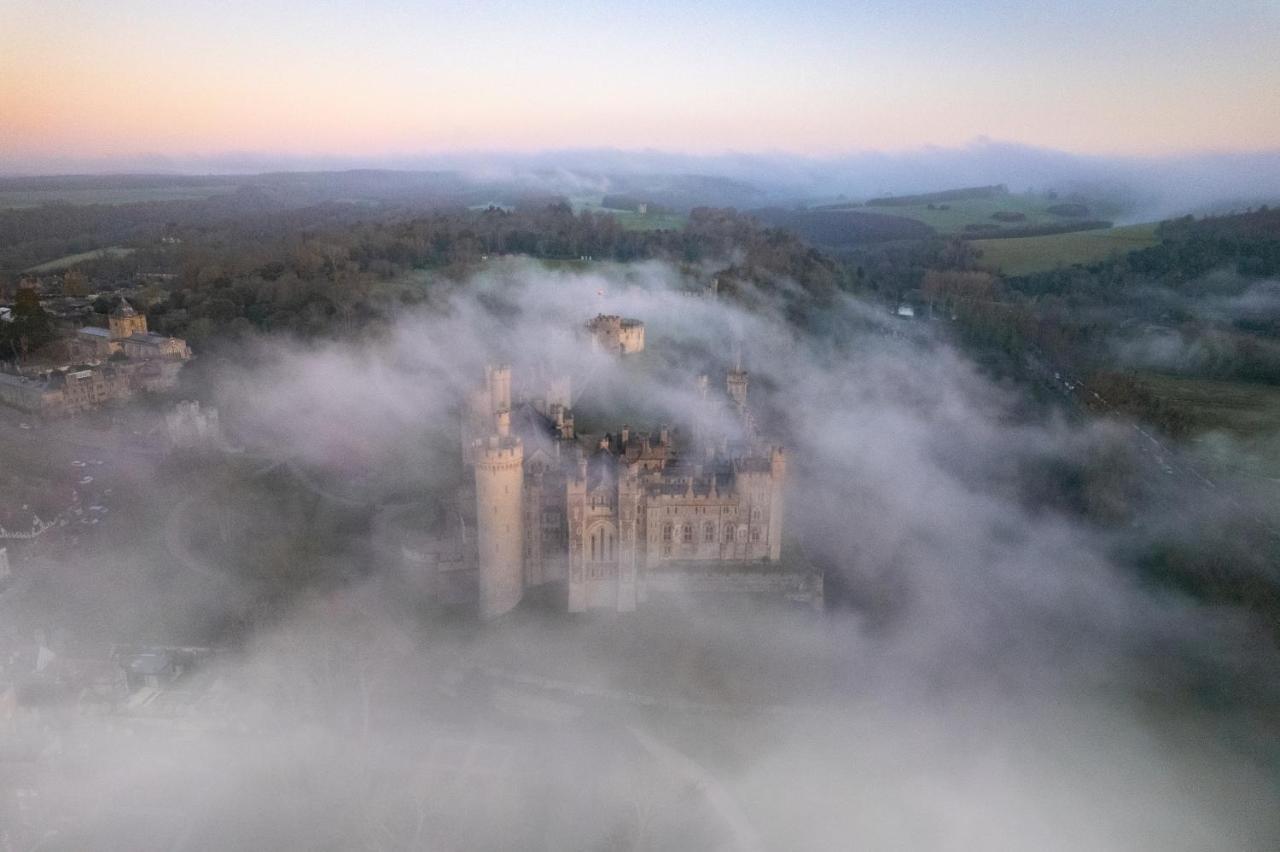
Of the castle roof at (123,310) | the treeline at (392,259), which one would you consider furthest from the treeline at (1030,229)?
the castle roof at (123,310)

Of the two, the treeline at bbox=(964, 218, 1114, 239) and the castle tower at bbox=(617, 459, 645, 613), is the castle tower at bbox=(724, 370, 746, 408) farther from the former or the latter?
the treeline at bbox=(964, 218, 1114, 239)

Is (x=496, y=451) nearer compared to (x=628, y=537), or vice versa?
(x=496, y=451)

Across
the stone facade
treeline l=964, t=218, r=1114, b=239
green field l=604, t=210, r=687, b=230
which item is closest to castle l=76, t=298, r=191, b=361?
the stone facade

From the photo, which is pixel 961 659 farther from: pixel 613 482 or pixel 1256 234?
pixel 1256 234

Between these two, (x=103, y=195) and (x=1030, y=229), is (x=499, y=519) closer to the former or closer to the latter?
(x=103, y=195)

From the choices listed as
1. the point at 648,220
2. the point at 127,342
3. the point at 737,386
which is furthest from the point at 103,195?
the point at 648,220

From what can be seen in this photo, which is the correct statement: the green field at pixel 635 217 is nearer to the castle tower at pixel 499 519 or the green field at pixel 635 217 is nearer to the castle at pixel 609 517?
the castle at pixel 609 517
